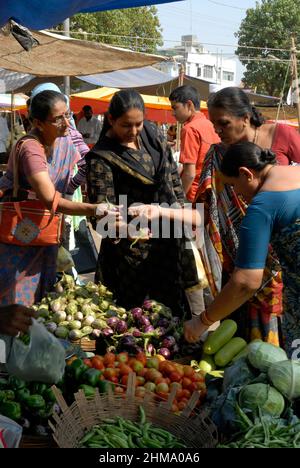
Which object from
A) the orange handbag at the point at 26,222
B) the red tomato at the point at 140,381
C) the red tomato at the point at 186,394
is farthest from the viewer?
the orange handbag at the point at 26,222

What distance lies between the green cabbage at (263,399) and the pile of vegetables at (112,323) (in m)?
1.17

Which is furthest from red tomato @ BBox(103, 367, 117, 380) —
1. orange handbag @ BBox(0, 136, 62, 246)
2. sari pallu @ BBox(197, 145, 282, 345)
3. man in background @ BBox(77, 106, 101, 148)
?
man in background @ BBox(77, 106, 101, 148)

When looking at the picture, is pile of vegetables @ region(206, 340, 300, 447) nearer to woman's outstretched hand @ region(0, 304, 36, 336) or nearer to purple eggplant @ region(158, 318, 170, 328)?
woman's outstretched hand @ region(0, 304, 36, 336)

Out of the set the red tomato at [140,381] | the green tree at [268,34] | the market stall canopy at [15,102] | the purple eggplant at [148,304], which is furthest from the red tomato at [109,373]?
the green tree at [268,34]

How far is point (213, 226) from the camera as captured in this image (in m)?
3.84

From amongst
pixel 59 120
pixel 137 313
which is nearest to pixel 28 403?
pixel 137 313

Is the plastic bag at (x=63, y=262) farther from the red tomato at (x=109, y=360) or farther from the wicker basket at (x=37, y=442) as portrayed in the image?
the wicker basket at (x=37, y=442)

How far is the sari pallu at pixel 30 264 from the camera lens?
4.34 m

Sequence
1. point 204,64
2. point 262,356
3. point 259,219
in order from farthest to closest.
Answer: point 204,64 → point 259,219 → point 262,356

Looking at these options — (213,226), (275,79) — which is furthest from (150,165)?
(275,79)

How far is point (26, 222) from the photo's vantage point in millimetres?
4262

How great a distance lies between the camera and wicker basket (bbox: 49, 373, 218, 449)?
2271 mm

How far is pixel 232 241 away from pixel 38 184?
1198mm

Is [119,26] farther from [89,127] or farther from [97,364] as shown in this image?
[97,364]
